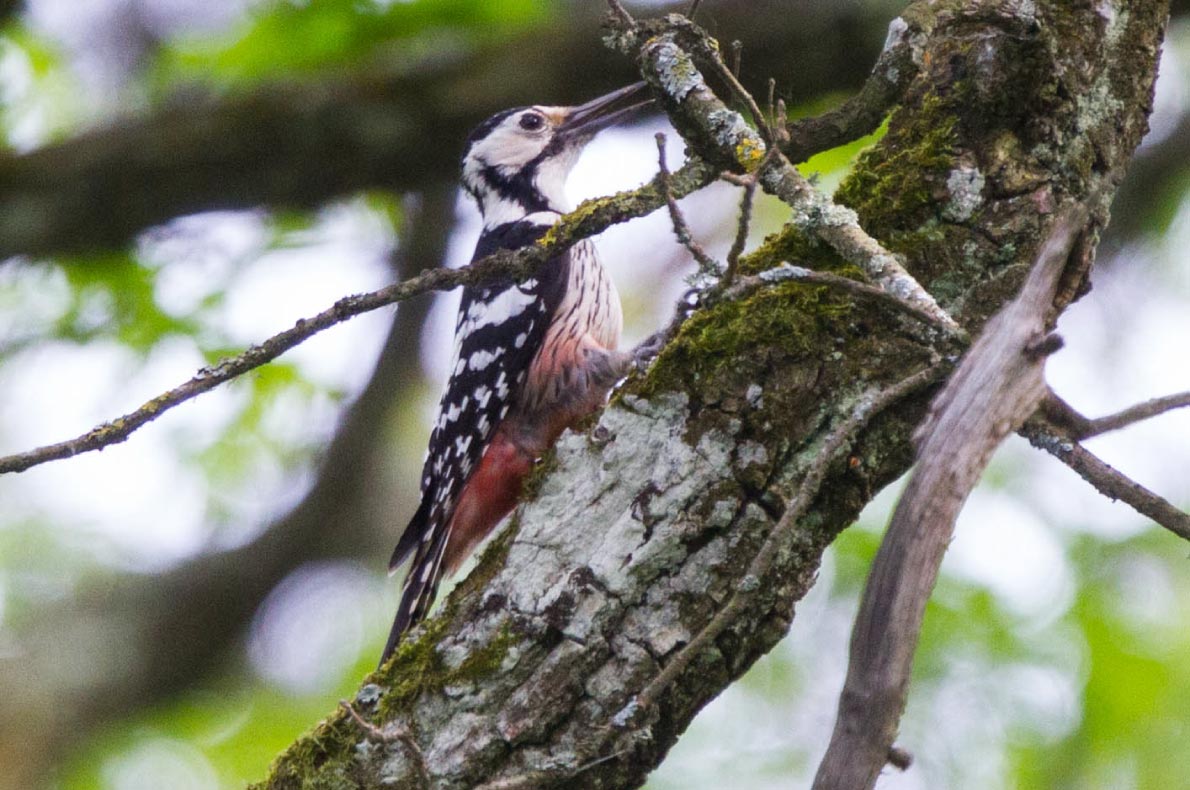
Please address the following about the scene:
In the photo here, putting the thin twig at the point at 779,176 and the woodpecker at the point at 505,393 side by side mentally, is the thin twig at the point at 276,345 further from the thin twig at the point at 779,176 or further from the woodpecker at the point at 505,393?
the woodpecker at the point at 505,393

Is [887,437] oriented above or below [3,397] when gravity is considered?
below

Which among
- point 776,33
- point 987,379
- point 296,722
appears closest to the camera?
point 987,379

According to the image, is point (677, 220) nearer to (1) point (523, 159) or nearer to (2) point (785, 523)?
(2) point (785, 523)

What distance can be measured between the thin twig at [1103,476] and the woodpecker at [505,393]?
1856 millimetres

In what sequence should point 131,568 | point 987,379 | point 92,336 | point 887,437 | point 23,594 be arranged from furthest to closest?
point 23,594 → point 131,568 → point 92,336 → point 887,437 → point 987,379

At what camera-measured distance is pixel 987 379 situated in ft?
5.09

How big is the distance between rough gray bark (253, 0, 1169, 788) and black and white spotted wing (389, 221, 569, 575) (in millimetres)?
1328

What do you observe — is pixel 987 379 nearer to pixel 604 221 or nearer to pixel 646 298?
pixel 604 221

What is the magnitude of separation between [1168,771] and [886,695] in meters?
4.89

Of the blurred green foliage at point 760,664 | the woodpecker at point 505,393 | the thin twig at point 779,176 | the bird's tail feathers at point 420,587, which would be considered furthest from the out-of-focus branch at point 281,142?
the thin twig at point 779,176

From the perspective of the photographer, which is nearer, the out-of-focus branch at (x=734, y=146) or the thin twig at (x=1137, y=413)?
the thin twig at (x=1137, y=413)

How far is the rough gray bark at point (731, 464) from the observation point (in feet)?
7.73

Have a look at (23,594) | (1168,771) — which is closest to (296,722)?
(23,594)

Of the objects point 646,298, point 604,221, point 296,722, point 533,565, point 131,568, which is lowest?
point 533,565
